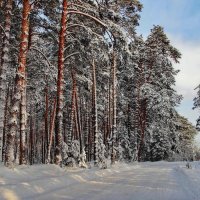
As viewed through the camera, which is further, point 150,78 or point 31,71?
point 150,78

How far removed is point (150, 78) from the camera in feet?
155

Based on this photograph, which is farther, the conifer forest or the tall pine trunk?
the conifer forest

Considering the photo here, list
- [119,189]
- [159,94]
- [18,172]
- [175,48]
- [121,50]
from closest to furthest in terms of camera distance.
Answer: [119,189], [18,172], [121,50], [159,94], [175,48]

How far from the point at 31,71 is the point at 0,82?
14.1 meters

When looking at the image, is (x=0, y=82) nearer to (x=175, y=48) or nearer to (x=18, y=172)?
(x=18, y=172)

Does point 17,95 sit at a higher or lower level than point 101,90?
lower

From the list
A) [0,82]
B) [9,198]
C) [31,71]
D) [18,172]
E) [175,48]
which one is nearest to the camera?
[9,198]

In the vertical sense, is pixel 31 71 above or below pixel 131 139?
above

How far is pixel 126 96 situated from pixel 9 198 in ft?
128

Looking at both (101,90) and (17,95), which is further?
(101,90)

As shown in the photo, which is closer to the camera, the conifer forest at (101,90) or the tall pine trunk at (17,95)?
the tall pine trunk at (17,95)

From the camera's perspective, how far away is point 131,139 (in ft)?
155

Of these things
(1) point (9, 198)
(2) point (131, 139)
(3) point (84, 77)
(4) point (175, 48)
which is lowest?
(1) point (9, 198)

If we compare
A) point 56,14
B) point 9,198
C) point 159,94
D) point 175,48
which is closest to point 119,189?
point 9,198
